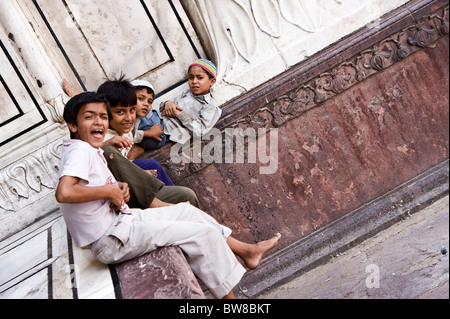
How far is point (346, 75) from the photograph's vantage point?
3994 mm

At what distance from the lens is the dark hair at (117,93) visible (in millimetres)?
3277

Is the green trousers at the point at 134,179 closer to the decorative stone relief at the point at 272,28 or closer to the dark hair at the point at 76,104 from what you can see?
the dark hair at the point at 76,104

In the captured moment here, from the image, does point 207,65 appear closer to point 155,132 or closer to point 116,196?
point 155,132

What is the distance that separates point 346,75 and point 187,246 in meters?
→ 1.95

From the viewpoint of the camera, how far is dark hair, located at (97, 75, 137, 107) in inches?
129

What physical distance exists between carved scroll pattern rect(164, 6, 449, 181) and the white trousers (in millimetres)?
1230

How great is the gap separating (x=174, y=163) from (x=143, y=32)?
990mm

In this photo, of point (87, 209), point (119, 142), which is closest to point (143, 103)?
point (119, 142)

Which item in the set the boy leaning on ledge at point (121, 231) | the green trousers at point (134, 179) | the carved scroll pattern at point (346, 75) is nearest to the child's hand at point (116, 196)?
the boy leaning on ledge at point (121, 231)

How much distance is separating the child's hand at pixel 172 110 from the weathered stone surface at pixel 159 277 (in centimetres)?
142
